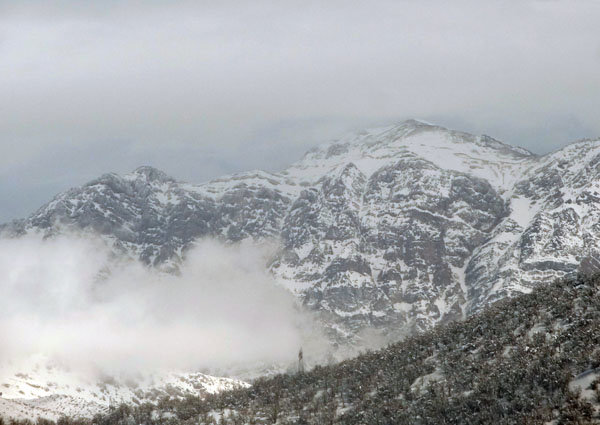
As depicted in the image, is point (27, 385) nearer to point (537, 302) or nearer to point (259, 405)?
point (259, 405)

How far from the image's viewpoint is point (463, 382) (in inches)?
2026

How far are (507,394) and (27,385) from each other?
156 m

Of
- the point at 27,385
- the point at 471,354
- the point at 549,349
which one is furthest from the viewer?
the point at 27,385

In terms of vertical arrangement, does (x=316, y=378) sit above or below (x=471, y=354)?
below

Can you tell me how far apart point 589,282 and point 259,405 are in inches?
1074

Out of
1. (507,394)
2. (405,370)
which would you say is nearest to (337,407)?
(405,370)

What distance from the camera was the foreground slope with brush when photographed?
44000 millimetres

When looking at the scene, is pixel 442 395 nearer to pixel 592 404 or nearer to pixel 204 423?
pixel 592 404

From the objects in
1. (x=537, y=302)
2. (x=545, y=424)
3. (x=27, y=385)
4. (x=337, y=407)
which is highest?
(x=545, y=424)

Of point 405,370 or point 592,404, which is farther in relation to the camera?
point 405,370

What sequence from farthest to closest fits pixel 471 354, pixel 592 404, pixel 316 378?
pixel 316 378 < pixel 471 354 < pixel 592 404

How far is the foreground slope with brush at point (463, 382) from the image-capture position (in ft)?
144

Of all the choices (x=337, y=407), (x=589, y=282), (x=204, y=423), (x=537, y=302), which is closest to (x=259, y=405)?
(x=204, y=423)

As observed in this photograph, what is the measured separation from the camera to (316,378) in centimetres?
7006
